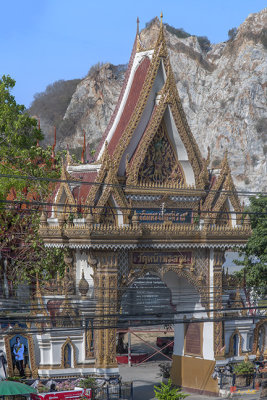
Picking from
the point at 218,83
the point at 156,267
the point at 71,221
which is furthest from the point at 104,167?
the point at 218,83

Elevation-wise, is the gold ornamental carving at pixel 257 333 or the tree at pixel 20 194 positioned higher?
the tree at pixel 20 194

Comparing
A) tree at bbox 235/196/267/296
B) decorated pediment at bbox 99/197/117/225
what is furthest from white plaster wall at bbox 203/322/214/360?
tree at bbox 235/196/267/296

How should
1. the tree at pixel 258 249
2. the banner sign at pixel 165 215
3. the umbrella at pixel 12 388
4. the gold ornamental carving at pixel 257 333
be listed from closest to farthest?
the umbrella at pixel 12 388 < the banner sign at pixel 165 215 < the gold ornamental carving at pixel 257 333 < the tree at pixel 258 249

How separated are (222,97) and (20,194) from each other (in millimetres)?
89278

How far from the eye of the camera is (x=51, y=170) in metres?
39.2

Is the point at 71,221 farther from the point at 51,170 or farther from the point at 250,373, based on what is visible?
the point at 51,170

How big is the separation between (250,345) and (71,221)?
8647mm

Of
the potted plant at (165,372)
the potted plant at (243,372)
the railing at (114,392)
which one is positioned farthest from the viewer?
the potted plant at (165,372)

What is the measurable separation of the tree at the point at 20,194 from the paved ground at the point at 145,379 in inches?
Answer: 214

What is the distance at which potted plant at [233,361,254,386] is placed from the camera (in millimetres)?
28047

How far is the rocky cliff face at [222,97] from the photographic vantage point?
117 metres

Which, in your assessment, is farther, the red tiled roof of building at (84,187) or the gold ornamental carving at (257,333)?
the gold ornamental carving at (257,333)

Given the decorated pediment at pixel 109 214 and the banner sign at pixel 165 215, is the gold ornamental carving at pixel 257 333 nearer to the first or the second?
the banner sign at pixel 165 215

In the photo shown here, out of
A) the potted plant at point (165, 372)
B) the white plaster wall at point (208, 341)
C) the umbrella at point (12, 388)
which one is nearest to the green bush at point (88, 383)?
the umbrella at point (12, 388)
